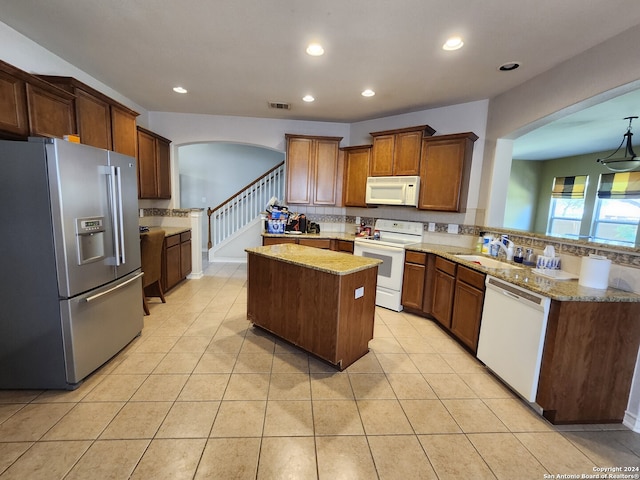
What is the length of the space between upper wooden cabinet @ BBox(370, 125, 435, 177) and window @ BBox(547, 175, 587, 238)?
4.34m

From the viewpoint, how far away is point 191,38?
2311mm

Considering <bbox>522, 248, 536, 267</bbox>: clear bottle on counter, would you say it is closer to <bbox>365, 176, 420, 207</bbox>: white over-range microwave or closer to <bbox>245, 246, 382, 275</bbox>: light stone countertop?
<bbox>365, 176, 420, 207</bbox>: white over-range microwave

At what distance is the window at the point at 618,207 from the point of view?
480 cm

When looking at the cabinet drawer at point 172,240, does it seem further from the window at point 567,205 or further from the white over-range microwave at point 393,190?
the window at point 567,205

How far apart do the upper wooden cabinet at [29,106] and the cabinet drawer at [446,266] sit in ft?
12.7

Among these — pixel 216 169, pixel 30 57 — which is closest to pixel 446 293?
pixel 30 57

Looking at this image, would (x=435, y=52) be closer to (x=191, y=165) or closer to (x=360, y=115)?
(x=360, y=115)

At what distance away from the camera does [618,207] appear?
509cm

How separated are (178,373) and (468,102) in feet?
14.6

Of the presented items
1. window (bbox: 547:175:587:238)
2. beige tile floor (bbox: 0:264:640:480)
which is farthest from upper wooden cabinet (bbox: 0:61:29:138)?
window (bbox: 547:175:587:238)

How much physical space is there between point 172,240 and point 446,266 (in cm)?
373

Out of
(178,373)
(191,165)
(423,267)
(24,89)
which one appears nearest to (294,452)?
(178,373)

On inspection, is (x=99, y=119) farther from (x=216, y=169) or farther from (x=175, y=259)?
(x=216, y=169)

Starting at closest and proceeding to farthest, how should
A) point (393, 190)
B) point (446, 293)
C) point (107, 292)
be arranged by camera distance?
point (107, 292) → point (446, 293) → point (393, 190)
